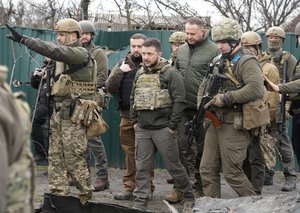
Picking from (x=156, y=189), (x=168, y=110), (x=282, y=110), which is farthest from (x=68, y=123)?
(x=282, y=110)

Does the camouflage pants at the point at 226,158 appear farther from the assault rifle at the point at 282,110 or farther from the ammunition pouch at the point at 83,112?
the assault rifle at the point at 282,110

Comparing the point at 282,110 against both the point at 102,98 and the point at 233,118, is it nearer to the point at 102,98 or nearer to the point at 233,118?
the point at 233,118

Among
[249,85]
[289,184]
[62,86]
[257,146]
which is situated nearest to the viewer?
[249,85]

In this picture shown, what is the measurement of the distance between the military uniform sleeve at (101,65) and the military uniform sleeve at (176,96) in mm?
1718

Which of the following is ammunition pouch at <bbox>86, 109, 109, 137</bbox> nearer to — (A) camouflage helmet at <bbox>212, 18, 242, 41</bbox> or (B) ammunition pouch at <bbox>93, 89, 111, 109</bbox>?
(B) ammunition pouch at <bbox>93, 89, 111, 109</bbox>

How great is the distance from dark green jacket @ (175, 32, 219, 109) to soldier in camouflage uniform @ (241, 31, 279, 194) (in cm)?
76

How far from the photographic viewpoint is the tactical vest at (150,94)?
22.8 feet

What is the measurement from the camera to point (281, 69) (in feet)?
27.7

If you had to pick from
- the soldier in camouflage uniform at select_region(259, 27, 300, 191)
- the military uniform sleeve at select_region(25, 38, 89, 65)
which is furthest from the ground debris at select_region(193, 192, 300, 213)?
the soldier in camouflage uniform at select_region(259, 27, 300, 191)

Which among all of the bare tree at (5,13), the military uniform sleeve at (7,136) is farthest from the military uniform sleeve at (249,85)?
the bare tree at (5,13)

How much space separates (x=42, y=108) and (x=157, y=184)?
193cm

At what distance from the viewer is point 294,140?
27.3 ft

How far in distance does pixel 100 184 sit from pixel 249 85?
3104 mm

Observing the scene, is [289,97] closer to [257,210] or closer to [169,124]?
[169,124]
